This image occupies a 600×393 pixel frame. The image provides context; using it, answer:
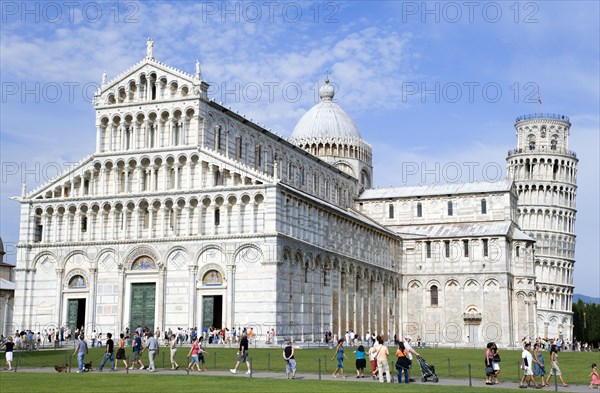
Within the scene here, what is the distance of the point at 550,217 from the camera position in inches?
4301

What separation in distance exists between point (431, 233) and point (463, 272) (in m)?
5.34

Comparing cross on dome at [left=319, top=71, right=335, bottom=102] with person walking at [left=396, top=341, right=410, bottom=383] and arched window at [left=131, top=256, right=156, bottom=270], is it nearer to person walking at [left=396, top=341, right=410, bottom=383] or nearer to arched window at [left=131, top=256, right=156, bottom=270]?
arched window at [left=131, top=256, right=156, bottom=270]

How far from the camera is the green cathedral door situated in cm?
5738

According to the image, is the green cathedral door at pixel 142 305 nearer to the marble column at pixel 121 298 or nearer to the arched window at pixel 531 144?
the marble column at pixel 121 298

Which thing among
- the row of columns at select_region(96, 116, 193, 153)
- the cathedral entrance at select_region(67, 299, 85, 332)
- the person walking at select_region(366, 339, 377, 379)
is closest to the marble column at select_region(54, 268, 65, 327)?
the cathedral entrance at select_region(67, 299, 85, 332)

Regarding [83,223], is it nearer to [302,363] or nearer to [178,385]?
[302,363]

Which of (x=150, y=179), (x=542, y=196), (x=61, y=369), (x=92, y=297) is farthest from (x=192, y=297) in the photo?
(x=542, y=196)

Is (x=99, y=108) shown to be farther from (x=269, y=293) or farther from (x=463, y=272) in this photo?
(x=463, y=272)

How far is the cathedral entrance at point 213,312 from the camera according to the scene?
55906mm

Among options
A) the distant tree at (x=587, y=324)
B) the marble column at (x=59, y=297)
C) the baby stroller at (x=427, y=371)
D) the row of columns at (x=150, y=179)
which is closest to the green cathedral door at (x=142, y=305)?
the marble column at (x=59, y=297)

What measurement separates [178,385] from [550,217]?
297 feet

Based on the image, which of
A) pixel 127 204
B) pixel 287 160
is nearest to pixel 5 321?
pixel 127 204

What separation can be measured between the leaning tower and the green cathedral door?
64.4 meters

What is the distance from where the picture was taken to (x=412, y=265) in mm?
82250
